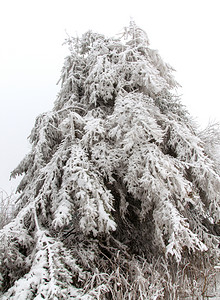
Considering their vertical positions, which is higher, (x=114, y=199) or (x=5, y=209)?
(x=5, y=209)

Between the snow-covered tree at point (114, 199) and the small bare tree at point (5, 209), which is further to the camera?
the small bare tree at point (5, 209)

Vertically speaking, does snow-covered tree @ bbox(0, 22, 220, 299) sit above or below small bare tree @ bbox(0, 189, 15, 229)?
below

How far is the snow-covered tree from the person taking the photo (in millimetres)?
3066

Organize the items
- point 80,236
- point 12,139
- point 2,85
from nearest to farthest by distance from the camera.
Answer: point 80,236 → point 12,139 → point 2,85

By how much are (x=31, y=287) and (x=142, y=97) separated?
331 cm

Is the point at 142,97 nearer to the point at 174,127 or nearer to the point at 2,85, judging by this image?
the point at 174,127

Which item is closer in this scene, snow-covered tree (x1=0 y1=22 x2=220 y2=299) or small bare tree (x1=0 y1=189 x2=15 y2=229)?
snow-covered tree (x1=0 y1=22 x2=220 y2=299)

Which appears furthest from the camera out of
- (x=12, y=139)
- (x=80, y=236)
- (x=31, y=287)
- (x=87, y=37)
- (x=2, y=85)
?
(x=2, y=85)

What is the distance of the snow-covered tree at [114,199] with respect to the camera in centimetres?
307

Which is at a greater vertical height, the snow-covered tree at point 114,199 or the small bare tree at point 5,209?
the small bare tree at point 5,209

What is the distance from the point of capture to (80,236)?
366 centimetres

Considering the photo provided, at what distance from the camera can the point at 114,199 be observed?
3365 millimetres

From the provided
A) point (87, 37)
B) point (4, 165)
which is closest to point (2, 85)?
point (4, 165)

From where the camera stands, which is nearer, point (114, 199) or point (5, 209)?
point (114, 199)
